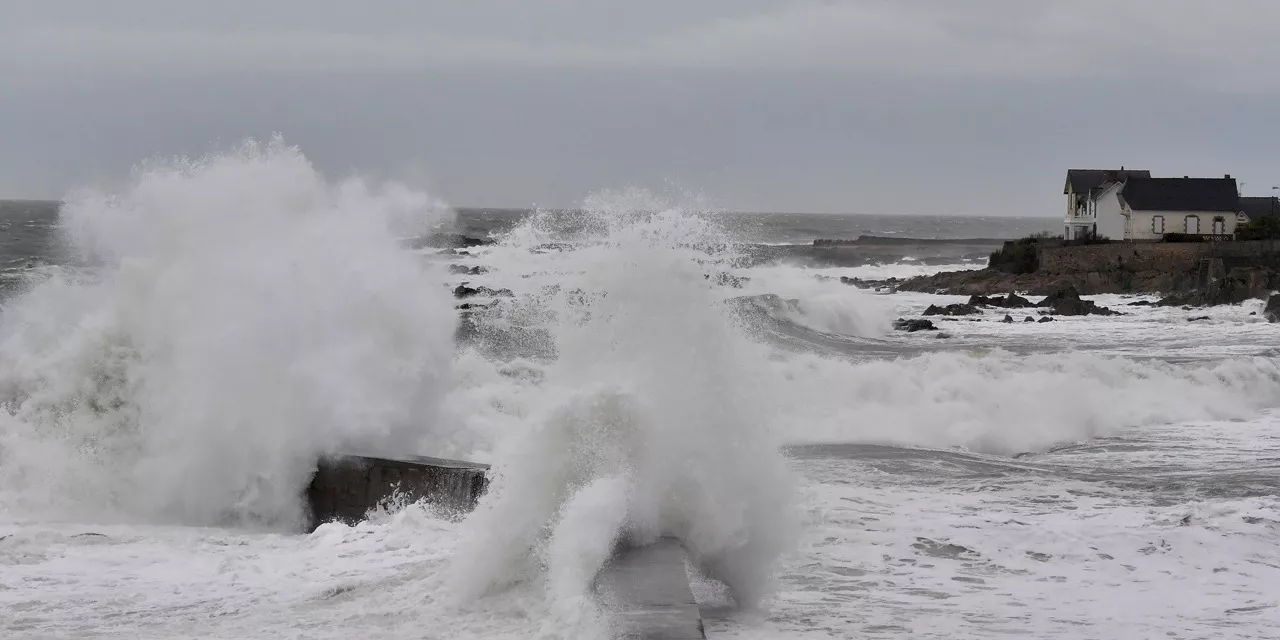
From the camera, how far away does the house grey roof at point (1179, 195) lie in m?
53.3

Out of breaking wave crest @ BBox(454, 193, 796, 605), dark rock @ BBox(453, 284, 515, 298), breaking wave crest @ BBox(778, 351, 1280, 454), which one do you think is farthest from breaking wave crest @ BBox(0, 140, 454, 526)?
dark rock @ BBox(453, 284, 515, 298)

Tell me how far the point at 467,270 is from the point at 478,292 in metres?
8.00

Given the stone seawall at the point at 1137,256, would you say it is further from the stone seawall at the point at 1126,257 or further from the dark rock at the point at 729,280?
the dark rock at the point at 729,280

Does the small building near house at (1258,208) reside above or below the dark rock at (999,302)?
above

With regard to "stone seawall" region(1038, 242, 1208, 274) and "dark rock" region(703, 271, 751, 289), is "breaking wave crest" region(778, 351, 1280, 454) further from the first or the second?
"stone seawall" region(1038, 242, 1208, 274)

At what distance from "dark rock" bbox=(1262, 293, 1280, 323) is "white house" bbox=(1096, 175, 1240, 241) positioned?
22079 millimetres

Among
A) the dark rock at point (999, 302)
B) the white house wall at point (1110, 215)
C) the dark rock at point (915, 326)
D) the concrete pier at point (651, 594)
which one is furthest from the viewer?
the white house wall at point (1110, 215)

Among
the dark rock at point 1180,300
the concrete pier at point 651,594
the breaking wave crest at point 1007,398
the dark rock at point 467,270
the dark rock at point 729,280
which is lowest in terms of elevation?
the breaking wave crest at point 1007,398

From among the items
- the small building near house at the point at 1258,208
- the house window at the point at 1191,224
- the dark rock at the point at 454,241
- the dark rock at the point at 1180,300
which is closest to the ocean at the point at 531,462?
the dark rock at the point at 1180,300

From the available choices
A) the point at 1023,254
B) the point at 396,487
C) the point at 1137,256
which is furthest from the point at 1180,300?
the point at 396,487

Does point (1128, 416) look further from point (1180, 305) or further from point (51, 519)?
point (1180, 305)

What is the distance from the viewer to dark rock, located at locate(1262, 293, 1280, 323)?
99.7ft

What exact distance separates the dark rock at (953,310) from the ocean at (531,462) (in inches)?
738

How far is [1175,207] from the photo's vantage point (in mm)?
53375
